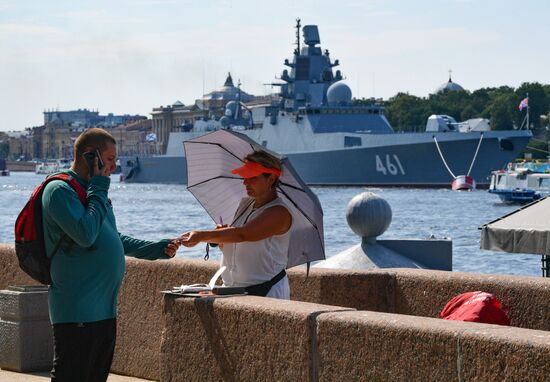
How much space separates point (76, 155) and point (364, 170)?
7812cm

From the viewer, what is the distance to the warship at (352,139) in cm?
8088

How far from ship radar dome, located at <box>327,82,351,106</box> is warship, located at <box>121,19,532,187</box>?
0.09 ft

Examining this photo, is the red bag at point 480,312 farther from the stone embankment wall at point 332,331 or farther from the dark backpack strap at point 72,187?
the dark backpack strap at point 72,187

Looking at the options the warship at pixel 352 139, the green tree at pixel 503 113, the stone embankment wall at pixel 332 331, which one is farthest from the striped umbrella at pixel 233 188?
the green tree at pixel 503 113

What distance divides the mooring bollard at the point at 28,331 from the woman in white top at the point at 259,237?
1.85 metres

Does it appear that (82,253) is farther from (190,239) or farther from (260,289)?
(260,289)

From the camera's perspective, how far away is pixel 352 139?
270ft

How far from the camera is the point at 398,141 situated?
80.9 meters

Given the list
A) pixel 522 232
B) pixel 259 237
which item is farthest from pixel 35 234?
pixel 522 232

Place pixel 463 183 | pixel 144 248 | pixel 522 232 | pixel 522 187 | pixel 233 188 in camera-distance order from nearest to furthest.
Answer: pixel 144 248
pixel 233 188
pixel 522 232
pixel 522 187
pixel 463 183

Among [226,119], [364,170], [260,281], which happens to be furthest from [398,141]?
[260,281]

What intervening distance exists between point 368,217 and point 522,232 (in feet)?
5.45

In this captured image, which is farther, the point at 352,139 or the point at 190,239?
the point at 352,139

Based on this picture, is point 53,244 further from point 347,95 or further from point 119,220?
point 347,95
